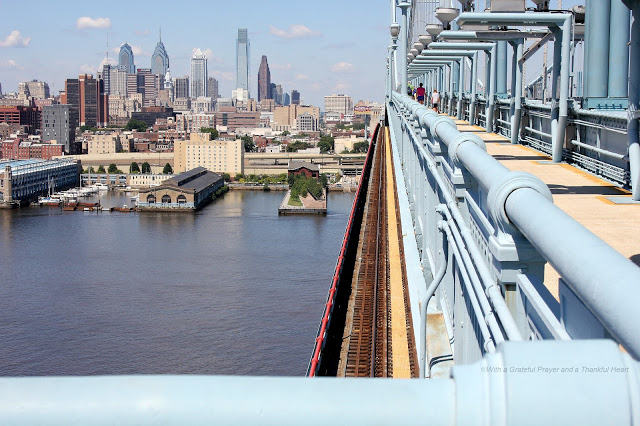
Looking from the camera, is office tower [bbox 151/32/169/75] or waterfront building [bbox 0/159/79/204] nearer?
waterfront building [bbox 0/159/79/204]

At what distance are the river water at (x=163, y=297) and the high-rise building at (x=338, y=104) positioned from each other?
172ft

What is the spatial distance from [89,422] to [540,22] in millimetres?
2727

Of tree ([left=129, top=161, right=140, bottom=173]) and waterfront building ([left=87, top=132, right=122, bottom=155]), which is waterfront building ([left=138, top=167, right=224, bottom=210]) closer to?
tree ([left=129, top=161, right=140, bottom=173])

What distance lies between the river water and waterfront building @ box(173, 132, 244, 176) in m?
10.8

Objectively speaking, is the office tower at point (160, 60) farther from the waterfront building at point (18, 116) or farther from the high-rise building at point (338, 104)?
the waterfront building at point (18, 116)

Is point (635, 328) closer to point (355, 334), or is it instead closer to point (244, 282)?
point (355, 334)

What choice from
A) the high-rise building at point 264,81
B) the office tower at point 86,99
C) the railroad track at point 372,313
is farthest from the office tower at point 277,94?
the railroad track at point 372,313

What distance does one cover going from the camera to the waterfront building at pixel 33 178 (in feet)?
63.9


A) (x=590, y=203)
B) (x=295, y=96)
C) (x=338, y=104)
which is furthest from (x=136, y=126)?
(x=295, y=96)

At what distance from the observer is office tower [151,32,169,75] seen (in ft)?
299

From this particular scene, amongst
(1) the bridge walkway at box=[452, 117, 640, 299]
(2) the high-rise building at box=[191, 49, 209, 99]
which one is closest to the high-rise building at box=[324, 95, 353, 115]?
(2) the high-rise building at box=[191, 49, 209, 99]

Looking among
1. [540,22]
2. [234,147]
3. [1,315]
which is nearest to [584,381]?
[540,22]

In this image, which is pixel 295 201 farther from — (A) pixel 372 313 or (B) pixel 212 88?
(B) pixel 212 88

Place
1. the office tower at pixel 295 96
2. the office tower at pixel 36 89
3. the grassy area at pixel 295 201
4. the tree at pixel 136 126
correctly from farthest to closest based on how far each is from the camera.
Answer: the office tower at pixel 295 96, the office tower at pixel 36 89, the tree at pixel 136 126, the grassy area at pixel 295 201
